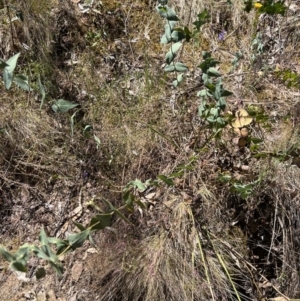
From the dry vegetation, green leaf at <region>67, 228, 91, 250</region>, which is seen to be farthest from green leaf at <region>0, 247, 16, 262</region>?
the dry vegetation

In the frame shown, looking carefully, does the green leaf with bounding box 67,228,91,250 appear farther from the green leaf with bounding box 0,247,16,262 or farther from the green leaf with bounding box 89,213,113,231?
the green leaf with bounding box 0,247,16,262

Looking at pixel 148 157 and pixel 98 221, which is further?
pixel 148 157

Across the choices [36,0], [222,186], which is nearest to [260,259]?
[222,186]

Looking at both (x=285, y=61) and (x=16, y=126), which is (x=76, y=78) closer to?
(x=16, y=126)

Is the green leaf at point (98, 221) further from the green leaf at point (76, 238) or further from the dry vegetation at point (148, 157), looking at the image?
the dry vegetation at point (148, 157)

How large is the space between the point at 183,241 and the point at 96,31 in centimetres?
154

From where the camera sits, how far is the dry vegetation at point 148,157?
2422 mm

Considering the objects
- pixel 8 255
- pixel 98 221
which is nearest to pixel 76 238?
pixel 98 221

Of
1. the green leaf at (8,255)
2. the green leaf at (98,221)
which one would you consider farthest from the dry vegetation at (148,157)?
the green leaf at (8,255)

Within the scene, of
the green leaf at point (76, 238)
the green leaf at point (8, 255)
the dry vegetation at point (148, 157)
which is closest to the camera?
the green leaf at point (8, 255)

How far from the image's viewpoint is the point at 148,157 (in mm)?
2637

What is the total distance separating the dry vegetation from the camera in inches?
95.3

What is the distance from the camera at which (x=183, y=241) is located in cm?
242

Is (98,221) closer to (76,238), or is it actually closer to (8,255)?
(76,238)
